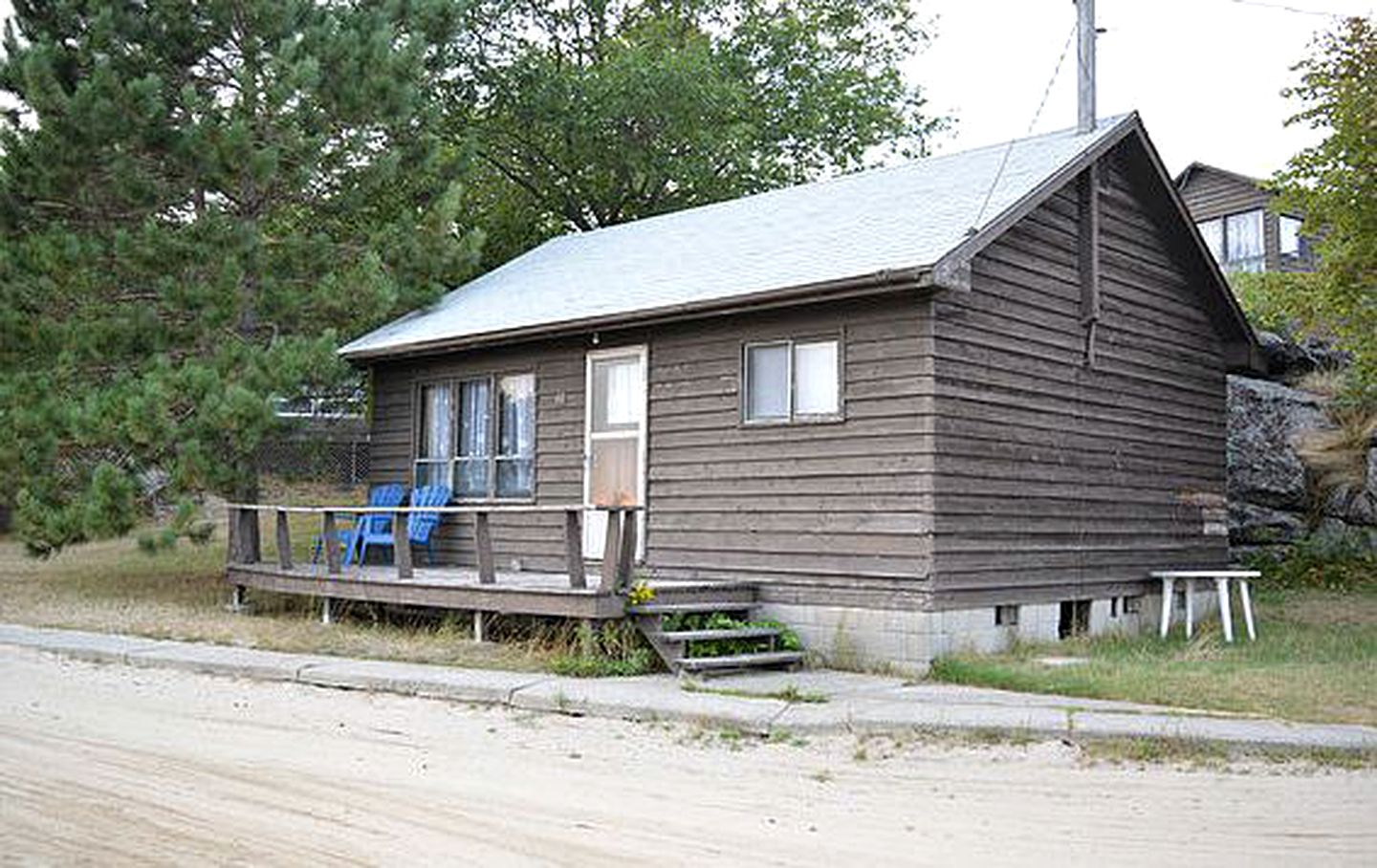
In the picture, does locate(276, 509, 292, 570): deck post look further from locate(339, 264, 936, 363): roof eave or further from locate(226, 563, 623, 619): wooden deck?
locate(339, 264, 936, 363): roof eave

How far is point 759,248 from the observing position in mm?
14062

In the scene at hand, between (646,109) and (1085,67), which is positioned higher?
(646,109)

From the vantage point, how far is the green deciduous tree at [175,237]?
1551 centimetres

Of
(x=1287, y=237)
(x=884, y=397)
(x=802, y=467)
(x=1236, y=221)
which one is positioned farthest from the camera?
(x=1236, y=221)

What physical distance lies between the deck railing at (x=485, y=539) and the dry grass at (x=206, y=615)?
620 mm

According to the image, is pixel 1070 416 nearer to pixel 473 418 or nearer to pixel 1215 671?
pixel 1215 671

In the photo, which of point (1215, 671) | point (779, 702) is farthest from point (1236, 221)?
point (779, 702)

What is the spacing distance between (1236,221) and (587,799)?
31105mm

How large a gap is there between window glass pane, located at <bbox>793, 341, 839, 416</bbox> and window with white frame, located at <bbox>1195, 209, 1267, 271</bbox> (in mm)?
23726

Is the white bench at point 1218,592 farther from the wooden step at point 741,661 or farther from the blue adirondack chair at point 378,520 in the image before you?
the blue adirondack chair at point 378,520

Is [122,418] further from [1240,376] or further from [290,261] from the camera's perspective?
[1240,376]

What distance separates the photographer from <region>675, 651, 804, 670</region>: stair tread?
10.9 meters

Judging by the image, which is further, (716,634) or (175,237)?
(175,237)

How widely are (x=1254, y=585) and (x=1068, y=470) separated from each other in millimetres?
6844
